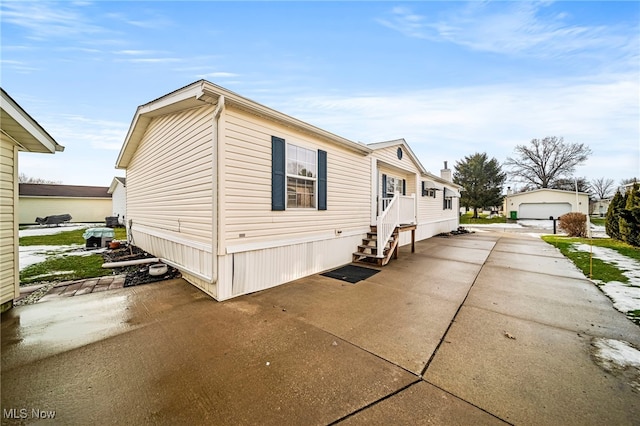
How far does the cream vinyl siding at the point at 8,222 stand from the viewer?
3736 millimetres

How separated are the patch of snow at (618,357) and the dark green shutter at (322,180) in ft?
16.5

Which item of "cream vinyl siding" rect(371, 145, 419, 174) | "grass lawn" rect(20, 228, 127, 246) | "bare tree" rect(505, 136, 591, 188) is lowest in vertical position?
"grass lawn" rect(20, 228, 127, 246)

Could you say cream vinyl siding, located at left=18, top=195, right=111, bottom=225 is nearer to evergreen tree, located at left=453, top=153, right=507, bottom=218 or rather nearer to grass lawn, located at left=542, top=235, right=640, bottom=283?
grass lawn, located at left=542, top=235, right=640, bottom=283

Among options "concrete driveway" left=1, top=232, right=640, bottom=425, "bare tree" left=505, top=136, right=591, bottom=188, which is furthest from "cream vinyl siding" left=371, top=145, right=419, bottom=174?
"bare tree" left=505, top=136, right=591, bottom=188

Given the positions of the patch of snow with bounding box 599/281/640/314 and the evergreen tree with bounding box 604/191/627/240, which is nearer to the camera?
the patch of snow with bounding box 599/281/640/314

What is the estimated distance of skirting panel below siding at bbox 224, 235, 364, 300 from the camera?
14.7 feet

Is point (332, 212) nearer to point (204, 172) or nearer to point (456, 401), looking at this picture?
point (204, 172)

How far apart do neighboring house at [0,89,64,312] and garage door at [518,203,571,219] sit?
128 feet

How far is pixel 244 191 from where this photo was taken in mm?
4574

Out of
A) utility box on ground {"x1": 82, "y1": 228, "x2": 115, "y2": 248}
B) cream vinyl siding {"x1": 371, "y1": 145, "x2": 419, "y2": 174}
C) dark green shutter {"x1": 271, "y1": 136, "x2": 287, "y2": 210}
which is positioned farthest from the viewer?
utility box on ground {"x1": 82, "y1": 228, "x2": 115, "y2": 248}

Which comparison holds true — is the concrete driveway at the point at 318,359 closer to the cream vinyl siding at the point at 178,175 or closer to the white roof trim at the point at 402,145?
the cream vinyl siding at the point at 178,175

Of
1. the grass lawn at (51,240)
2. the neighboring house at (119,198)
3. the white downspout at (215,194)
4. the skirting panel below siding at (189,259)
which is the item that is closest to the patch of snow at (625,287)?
the white downspout at (215,194)

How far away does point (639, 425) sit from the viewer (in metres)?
1.77

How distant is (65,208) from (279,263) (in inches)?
1147
